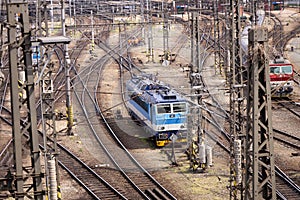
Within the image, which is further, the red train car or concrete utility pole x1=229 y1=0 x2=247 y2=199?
the red train car

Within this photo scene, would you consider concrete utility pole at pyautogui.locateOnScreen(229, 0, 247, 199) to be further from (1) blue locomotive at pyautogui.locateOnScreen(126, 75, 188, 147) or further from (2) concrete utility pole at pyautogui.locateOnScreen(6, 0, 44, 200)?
(2) concrete utility pole at pyautogui.locateOnScreen(6, 0, 44, 200)

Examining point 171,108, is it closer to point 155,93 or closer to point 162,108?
point 162,108

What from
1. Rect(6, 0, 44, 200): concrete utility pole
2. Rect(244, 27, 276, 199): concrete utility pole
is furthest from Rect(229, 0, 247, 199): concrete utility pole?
Rect(6, 0, 44, 200): concrete utility pole

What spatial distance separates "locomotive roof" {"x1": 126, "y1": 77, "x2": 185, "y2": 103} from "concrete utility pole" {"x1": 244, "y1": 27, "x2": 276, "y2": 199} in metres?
9.31

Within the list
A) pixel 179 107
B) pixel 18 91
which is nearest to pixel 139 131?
pixel 179 107

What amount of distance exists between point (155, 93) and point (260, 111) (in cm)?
→ 1021

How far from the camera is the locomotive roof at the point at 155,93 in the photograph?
1847 centimetres

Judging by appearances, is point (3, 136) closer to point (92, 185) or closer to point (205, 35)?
point (92, 185)

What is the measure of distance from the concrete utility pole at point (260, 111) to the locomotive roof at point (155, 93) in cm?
931

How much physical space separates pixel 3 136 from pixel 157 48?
1779cm

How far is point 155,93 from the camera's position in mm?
19094

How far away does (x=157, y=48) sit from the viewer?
3703 centimetres

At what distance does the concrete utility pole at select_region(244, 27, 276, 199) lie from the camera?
870 centimetres

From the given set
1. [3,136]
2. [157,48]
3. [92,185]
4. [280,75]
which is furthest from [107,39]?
[92,185]
